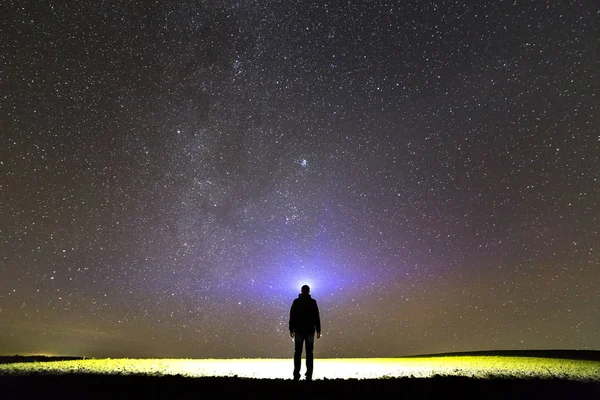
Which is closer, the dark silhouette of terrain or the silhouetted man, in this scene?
the dark silhouette of terrain

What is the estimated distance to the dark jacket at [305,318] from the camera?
10.2 m

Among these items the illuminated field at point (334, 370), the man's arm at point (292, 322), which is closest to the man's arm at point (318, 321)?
the man's arm at point (292, 322)

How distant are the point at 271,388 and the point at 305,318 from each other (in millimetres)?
3144

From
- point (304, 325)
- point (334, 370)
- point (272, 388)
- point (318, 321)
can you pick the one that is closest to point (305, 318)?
point (304, 325)

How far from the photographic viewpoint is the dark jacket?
10219 millimetres

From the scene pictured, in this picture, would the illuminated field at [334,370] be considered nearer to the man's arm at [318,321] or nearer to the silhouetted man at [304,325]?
the silhouetted man at [304,325]

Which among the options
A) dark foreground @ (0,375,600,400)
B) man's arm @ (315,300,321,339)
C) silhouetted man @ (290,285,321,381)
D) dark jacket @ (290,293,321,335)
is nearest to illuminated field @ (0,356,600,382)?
silhouetted man @ (290,285,321,381)

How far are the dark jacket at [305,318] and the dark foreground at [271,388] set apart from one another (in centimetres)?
226

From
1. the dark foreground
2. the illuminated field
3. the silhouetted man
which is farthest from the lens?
the silhouetted man

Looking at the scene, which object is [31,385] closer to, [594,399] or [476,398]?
[476,398]

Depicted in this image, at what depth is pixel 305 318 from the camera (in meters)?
10.2

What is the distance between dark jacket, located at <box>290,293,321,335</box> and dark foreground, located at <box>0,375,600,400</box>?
2.26 m

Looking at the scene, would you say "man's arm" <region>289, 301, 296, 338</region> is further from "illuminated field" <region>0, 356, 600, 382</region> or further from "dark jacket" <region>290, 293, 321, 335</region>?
"illuminated field" <region>0, 356, 600, 382</region>

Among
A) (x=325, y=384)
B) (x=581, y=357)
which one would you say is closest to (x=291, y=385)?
(x=325, y=384)
